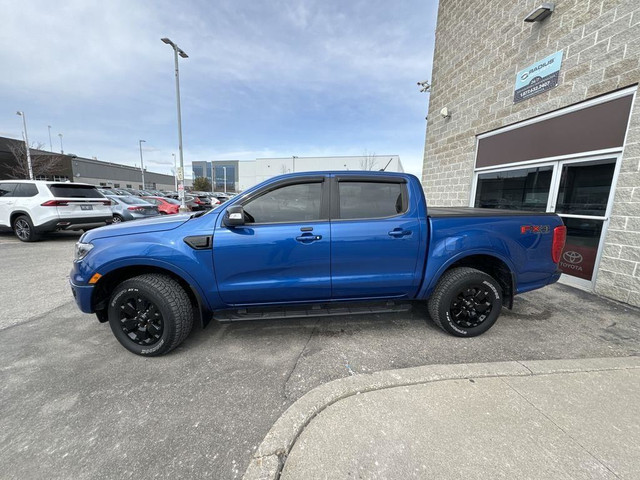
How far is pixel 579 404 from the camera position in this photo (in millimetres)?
2059

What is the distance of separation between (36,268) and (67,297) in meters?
2.36

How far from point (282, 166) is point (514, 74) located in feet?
202

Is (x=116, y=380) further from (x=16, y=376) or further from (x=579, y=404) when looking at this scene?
(x=579, y=404)

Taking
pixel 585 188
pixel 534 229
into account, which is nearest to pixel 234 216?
pixel 534 229

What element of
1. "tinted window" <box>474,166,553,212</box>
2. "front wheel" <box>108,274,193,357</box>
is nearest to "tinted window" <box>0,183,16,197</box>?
"front wheel" <box>108,274,193,357</box>

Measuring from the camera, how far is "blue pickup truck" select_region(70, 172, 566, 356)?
262 cm

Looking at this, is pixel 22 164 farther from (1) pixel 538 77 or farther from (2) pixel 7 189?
(1) pixel 538 77

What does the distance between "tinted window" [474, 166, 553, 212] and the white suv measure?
11.1 meters

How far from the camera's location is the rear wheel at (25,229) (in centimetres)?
772

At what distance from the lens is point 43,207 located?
755cm

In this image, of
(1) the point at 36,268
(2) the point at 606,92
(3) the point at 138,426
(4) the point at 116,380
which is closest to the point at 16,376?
(4) the point at 116,380

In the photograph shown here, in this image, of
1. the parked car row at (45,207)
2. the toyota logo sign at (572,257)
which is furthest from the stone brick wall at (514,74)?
the parked car row at (45,207)

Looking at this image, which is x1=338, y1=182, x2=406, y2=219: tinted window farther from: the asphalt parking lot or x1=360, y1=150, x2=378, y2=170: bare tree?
x1=360, y1=150, x2=378, y2=170: bare tree

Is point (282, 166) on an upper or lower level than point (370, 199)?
upper
